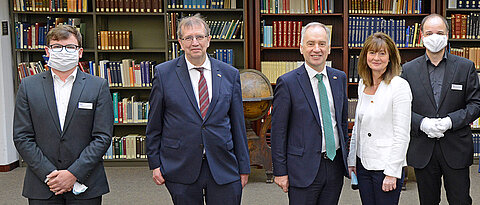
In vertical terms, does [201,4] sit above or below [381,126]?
above

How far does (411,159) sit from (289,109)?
1174mm

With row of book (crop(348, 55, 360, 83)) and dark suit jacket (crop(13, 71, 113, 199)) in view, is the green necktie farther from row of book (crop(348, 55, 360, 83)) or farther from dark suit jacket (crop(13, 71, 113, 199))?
row of book (crop(348, 55, 360, 83))

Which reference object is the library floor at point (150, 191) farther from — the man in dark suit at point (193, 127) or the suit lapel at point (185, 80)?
the suit lapel at point (185, 80)

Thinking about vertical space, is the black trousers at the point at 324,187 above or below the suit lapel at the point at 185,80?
below

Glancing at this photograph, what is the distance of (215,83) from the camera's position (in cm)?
298

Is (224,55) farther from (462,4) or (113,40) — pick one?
(462,4)

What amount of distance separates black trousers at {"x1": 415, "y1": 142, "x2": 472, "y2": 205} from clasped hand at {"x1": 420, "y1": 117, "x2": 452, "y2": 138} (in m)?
0.10

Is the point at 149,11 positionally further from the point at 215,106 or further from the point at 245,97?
the point at 215,106

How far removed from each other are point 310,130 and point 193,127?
634 mm

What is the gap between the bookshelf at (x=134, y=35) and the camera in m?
6.58

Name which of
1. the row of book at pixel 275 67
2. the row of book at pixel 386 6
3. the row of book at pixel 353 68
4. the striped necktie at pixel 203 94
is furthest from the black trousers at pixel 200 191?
the row of book at pixel 386 6

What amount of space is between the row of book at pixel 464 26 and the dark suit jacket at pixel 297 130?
14.3 ft

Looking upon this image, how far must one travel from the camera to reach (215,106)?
2.94 metres

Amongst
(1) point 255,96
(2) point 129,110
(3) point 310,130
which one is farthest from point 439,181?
(2) point 129,110
